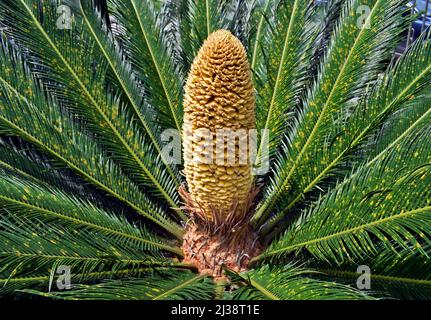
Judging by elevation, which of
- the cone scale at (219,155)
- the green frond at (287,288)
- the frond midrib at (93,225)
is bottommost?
the green frond at (287,288)

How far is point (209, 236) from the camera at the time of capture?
8.13 ft

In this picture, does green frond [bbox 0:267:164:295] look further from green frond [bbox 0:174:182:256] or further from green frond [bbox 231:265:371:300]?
green frond [bbox 231:265:371:300]

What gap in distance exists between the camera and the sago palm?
6.70 feet

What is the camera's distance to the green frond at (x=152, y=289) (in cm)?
176

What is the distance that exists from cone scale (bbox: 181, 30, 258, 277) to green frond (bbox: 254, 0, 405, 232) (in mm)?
213

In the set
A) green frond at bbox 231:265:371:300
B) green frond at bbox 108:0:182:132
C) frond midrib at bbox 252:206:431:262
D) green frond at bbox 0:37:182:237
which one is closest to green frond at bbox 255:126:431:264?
frond midrib at bbox 252:206:431:262

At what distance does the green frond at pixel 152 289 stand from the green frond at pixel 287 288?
16 centimetres

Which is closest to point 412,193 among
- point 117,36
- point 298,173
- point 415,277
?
point 415,277

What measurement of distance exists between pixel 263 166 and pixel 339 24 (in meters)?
0.83

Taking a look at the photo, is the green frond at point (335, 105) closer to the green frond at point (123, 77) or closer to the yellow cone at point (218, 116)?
the yellow cone at point (218, 116)

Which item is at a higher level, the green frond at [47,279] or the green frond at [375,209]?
the green frond at [375,209]

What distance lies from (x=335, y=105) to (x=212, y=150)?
78 cm

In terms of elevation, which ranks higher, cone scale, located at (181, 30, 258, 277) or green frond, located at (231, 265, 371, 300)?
cone scale, located at (181, 30, 258, 277)

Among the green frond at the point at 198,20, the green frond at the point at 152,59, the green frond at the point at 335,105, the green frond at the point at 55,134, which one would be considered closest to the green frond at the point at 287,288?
the green frond at the point at 335,105
